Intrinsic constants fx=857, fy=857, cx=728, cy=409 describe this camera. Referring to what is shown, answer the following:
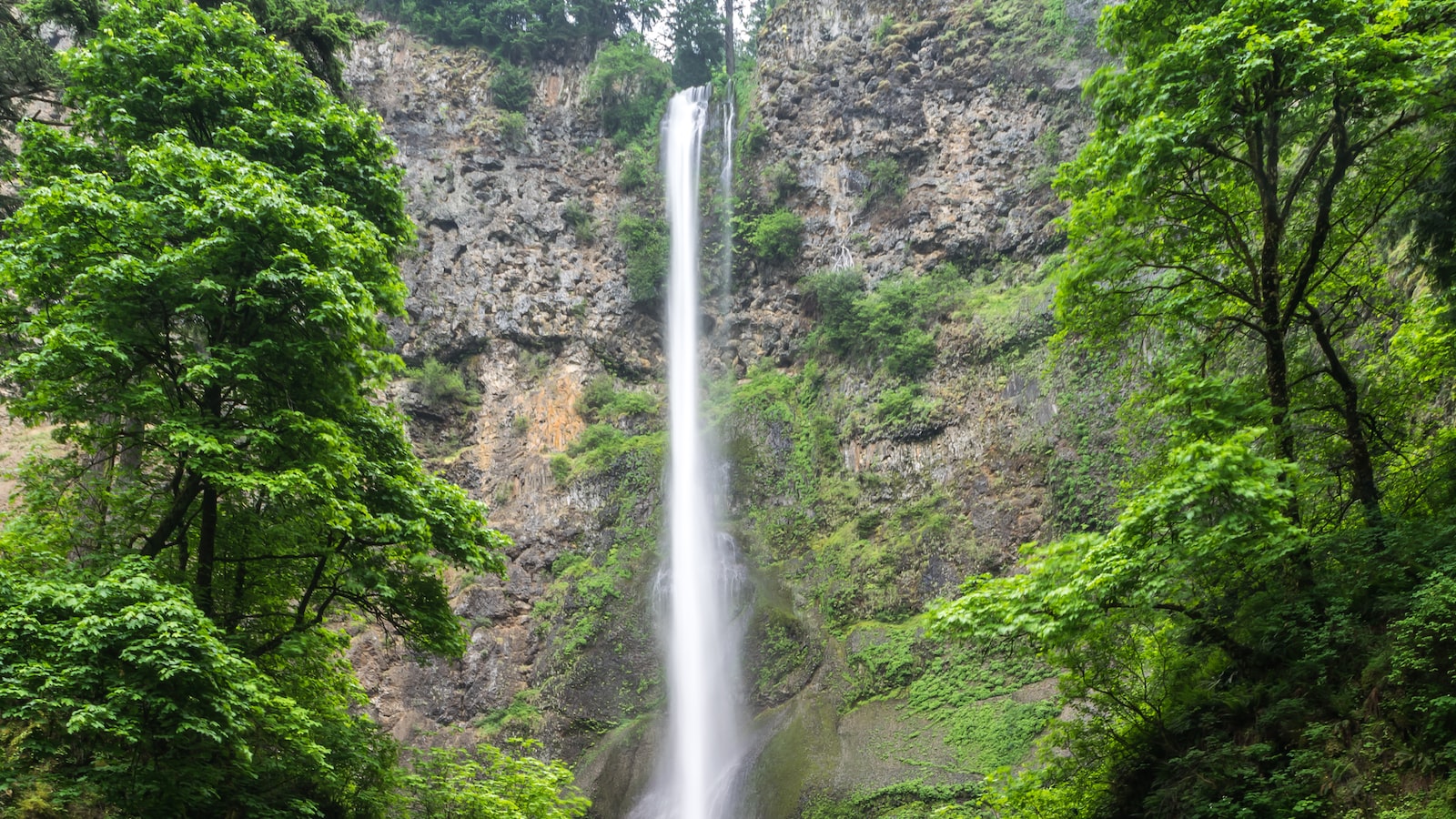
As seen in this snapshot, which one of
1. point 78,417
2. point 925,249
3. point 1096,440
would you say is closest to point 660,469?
point 925,249

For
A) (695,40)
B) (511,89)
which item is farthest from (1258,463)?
(695,40)

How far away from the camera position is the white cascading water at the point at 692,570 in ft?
65.1

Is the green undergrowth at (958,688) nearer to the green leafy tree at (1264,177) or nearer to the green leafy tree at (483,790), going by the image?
the green leafy tree at (483,790)

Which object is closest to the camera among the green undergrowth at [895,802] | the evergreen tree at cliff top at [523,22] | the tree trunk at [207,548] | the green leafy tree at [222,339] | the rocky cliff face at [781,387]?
the green leafy tree at [222,339]

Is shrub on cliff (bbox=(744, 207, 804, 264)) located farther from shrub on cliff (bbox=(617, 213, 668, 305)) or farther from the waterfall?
shrub on cliff (bbox=(617, 213, 668, 305))

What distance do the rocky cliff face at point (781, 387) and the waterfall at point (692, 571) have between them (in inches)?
26.6

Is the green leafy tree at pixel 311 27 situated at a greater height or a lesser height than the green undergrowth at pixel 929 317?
greater

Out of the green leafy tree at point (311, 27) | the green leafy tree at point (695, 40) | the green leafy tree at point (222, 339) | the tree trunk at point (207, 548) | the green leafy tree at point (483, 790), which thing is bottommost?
the green leafy tree at point (483, 790)

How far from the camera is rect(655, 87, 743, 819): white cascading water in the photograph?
65.1ft

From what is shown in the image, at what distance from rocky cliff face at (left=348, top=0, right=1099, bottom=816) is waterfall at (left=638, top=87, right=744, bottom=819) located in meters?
A: 0.68

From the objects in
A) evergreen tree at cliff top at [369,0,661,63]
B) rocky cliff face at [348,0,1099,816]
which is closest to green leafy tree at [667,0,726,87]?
evergreen tree at cliff top at [369,0,661,63]

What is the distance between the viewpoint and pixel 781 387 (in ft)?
93.9

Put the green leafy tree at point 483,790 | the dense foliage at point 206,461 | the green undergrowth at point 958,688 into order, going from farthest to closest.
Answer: the green undergrowth at point 958,688, the green leafy tree at point 483,790, the dense foliage at point 206,461

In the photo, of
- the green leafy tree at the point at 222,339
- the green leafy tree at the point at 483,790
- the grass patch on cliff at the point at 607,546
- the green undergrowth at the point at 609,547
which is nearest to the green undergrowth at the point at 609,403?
the green undergrowth at the point at 609,547
